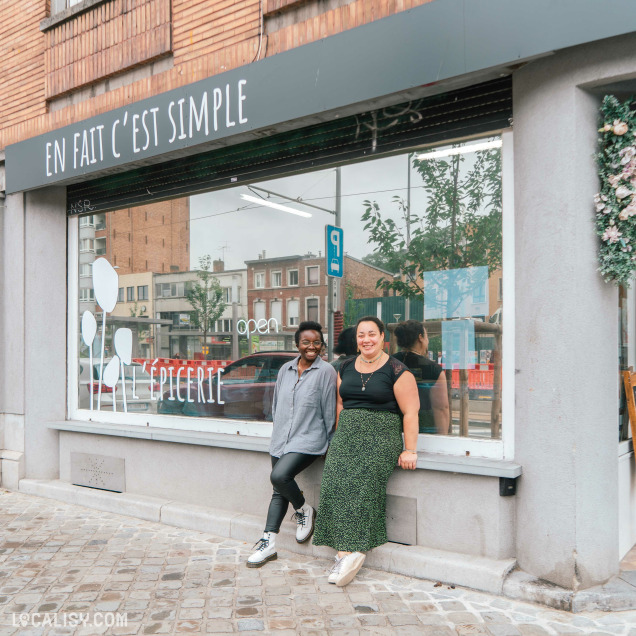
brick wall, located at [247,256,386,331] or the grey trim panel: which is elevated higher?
the grey trim panel

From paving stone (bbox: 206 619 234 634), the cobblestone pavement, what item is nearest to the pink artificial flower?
the cobblestone pavement

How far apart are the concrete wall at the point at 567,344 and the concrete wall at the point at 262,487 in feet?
0.80

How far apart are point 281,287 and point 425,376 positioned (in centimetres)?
170

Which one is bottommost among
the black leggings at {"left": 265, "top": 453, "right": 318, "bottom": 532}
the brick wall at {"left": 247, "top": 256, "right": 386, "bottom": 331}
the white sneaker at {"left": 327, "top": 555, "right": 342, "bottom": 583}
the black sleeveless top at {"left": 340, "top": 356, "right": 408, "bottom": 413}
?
the white sneaker at {"left": 327, "top": 555, "right": 342, "bottom": 583}

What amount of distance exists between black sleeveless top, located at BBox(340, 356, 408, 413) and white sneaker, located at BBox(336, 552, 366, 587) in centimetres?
101

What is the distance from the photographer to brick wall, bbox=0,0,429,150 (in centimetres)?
509

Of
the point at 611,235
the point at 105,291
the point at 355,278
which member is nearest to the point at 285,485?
the point at 355,278

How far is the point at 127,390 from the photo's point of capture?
6.71 metres

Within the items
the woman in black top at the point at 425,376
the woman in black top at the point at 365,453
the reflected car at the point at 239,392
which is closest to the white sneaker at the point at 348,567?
the woman in black top at the point at 365,453

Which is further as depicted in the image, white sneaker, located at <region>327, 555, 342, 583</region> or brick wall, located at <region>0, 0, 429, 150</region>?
brick wall, located at <region>0, 0, 429, 150</region>

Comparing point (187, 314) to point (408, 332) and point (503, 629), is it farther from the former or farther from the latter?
point (503, 629)

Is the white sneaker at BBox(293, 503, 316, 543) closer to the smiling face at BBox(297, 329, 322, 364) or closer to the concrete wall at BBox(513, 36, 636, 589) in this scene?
the smiling face at BBox(297, 329, 322, 364)

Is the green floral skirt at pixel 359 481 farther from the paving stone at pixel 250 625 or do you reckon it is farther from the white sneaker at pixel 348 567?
the paving stone at pixel 250 625

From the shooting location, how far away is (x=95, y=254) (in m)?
7.08
